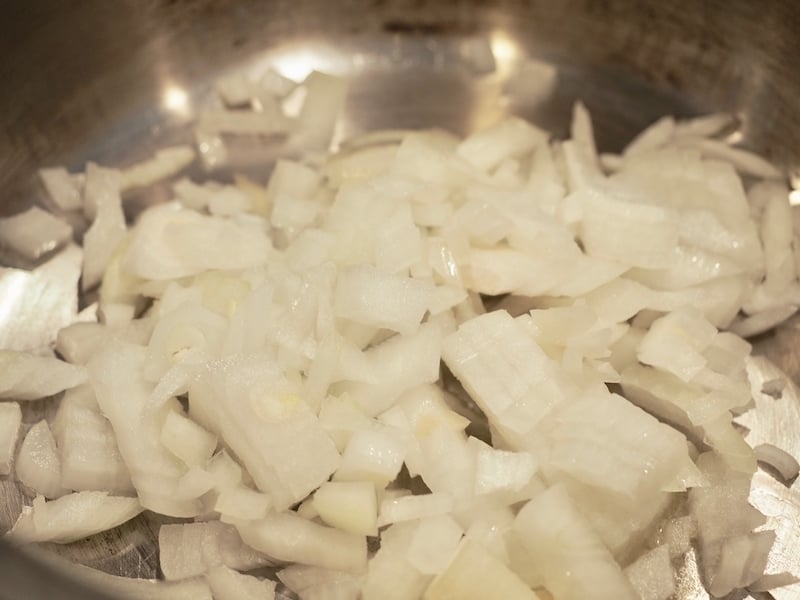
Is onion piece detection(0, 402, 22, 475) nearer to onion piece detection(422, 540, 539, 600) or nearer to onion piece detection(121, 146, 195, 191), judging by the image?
onion piece detection(121, 146, 195, 191)

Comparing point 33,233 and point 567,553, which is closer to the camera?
point 567,553

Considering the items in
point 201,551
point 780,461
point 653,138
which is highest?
point 653,138

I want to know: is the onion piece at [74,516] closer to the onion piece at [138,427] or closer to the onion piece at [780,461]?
the onion piece at [138,427]

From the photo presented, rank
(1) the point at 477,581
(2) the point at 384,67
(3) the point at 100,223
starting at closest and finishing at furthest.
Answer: (1) the point at 477,581
(3) the point at 100,223
(2) the point at 384,67

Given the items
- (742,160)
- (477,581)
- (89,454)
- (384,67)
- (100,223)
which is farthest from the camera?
(384,67)

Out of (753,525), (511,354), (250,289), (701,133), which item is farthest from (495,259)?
(701,133)

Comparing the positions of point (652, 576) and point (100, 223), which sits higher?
point (100, 223)

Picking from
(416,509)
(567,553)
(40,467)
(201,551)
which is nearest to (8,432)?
(40,467)

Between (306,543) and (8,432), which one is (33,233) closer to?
(8,432)
